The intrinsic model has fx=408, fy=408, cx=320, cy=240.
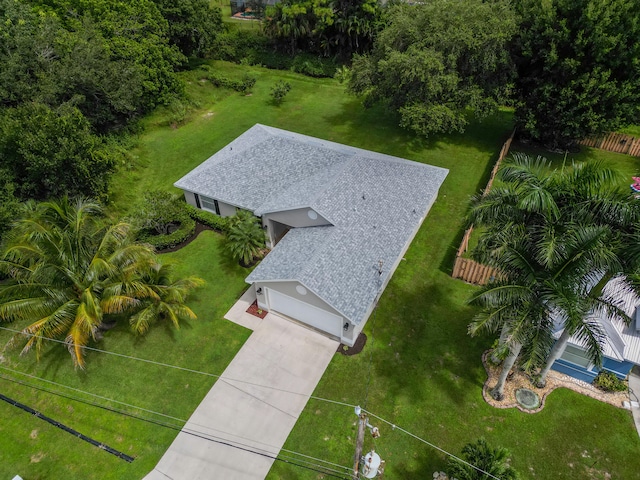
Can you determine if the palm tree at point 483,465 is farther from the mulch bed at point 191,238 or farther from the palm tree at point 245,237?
the mulch bed at point 191,238

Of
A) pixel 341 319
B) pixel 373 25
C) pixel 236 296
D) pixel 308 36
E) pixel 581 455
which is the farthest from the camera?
pixel 308 36

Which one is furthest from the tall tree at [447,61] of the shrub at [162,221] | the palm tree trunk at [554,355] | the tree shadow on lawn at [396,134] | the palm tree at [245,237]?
the palm tree trunk at [554,355]

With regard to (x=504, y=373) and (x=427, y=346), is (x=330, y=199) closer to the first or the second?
(x=427, y=346)

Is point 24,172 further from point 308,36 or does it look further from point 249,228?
point 308,36

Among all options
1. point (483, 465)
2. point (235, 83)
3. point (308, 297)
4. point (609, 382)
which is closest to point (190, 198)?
point (308, 297)

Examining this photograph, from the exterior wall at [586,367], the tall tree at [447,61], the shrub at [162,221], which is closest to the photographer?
the exterior wall at [586,367]

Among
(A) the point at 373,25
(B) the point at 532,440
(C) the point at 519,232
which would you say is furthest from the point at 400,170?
(A) the point at 373,25
